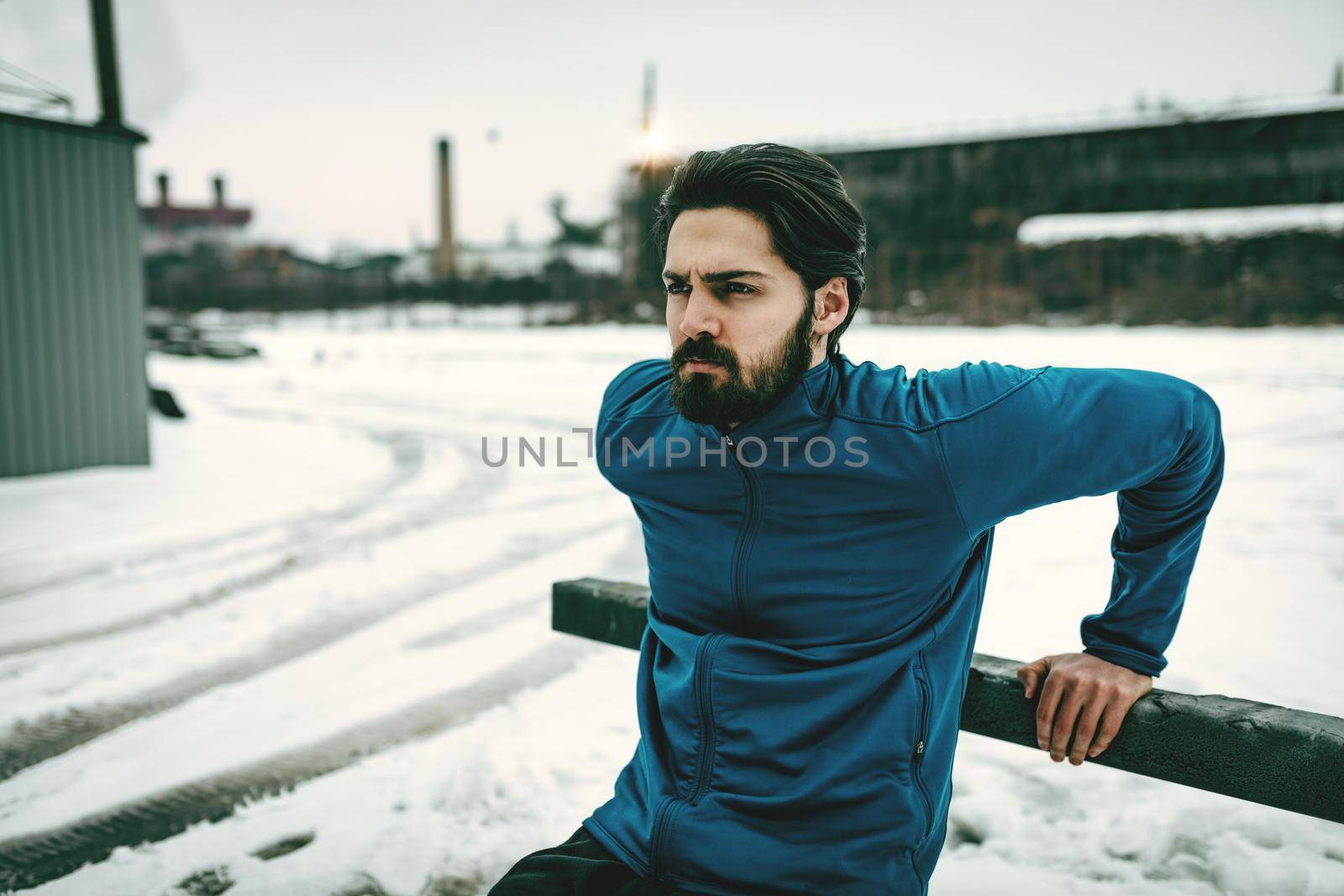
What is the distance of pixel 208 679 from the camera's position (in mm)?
3959

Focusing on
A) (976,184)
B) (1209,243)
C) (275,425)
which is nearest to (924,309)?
(976,184)

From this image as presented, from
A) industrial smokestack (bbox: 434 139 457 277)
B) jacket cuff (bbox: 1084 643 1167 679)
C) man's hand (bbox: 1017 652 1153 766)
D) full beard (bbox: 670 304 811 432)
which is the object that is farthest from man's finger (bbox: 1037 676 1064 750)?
industrial smokestack (bbox: 434 139 457 277)

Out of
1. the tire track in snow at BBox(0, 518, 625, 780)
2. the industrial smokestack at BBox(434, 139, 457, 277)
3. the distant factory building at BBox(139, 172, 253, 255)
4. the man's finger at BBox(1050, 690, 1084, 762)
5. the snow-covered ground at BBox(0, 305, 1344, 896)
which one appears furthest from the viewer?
the distant factory building at BBox(139, 172, 253, 255)

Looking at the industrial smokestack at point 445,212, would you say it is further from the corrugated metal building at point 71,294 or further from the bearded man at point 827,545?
the bearded man at point 827,545

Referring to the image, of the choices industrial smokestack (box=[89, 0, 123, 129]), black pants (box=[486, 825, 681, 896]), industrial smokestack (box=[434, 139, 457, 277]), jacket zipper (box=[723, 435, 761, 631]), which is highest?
industrial smokestack (box=[434, 139, 457, 277])

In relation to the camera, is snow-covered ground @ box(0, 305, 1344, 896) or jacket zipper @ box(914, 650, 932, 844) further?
snow-covered ground @ box(0, 305, 1344, 896)

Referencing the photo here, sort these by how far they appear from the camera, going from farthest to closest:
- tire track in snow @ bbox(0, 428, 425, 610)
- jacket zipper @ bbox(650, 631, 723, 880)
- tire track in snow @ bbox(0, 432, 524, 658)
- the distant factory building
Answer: the distant factory building, tire track in snow @ bbox(0, 428, 425, 610), tire track in snow @ bbox(0, 432, 524, 658), jacket zipper @ bbox(650, 631, 723, 880)

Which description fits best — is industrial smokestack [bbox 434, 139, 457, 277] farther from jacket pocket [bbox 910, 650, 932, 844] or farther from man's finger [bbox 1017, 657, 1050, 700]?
jacket pocket [bbox 910, 650, 932, 844]

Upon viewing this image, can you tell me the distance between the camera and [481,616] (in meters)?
4.78

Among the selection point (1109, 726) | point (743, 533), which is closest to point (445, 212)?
point (743, 533)

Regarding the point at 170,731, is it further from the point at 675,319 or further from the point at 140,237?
the point at 140,237

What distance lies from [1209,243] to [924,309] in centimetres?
706

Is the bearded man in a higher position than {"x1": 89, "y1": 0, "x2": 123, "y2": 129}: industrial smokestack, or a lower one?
lower

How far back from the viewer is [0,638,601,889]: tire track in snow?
8.76ft
